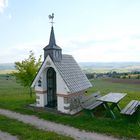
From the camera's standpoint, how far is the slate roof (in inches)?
592

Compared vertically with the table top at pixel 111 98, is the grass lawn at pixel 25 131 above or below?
below

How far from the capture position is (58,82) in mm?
15141

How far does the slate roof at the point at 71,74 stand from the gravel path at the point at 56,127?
3125 millimetres

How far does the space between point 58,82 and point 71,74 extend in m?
1.65

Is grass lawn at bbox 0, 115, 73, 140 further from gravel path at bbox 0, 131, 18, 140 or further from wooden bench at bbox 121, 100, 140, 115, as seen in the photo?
wooden bench at bbox 121, 100, 140, 115

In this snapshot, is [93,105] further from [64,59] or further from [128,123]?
[64,59]

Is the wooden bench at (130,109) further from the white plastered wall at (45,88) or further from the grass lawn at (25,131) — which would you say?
the white plastered wall at (45,88)

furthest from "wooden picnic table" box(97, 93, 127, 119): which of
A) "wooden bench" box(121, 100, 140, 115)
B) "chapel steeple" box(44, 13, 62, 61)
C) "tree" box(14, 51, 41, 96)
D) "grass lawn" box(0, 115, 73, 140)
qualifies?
"tree" box(14, 51, 41, 96)

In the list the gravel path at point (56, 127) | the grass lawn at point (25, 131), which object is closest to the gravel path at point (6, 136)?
the grass lawn at point (25, 131)

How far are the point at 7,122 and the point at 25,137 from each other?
126 inches

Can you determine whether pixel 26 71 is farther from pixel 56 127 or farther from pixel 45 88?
pixel 56 127

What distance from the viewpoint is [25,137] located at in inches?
396

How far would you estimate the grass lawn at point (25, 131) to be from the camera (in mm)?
9945

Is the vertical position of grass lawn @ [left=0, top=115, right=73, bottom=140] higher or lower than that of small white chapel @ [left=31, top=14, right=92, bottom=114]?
lower
